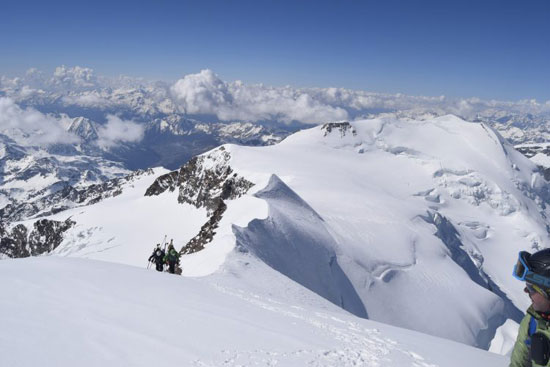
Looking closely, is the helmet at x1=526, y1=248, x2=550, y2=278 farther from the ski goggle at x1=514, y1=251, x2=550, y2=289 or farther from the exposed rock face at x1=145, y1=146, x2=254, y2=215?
the exposed rock face at x1=145, y1=146, x2=254, y2=215

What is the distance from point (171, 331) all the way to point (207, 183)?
57.4m

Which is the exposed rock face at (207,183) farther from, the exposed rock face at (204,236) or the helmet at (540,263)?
the helmet at (540,263)

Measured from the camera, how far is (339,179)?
83.9 metres

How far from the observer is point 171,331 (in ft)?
30.0

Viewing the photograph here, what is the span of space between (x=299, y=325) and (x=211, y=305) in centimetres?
322

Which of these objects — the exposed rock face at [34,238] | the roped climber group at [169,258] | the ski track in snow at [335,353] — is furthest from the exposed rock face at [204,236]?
the exposed rock face at [34,238]

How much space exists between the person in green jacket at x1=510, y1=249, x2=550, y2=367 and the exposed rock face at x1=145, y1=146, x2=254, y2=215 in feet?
159

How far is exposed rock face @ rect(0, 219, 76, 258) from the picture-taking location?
74250 mm

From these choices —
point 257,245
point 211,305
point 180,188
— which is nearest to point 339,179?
point 180,188

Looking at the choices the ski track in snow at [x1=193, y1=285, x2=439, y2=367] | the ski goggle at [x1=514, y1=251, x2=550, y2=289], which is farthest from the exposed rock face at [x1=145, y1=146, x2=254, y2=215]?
the ski goggle at [x1=514, y1=251, x2=550, y2=289]

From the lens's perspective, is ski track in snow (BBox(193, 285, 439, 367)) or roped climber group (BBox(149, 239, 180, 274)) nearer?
ski track in snow (BBox(193, 285, 439, 367))

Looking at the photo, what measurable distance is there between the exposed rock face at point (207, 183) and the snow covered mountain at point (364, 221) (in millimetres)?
Answer: 319

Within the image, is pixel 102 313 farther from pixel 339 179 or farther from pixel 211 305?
pixel 339 179

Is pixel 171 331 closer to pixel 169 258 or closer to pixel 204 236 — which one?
pixel 169 258
